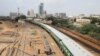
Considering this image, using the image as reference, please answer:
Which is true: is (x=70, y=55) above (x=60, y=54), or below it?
above

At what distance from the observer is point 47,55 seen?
72.7 ft

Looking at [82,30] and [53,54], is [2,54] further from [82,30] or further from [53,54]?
[82,30]

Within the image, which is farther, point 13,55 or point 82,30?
point 82,30

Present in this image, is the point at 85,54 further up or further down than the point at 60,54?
further up

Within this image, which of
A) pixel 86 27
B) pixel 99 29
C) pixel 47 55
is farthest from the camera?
pixel 86 27

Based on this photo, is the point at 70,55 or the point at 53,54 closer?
the point at 70,55

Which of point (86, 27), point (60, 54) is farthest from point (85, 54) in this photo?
point (86, 27)

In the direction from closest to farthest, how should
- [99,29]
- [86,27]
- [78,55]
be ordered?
[78,55] → [99,29] → [86,27]

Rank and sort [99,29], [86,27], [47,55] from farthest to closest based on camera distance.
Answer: [86,27] < [99,29] < [47,55]

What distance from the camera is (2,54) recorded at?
23.1 metres

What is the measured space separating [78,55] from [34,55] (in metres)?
8.37

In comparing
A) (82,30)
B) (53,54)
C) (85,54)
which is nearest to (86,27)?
(82,30)

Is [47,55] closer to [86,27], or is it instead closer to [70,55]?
[70,55]

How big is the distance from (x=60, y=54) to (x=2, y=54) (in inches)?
A: 239
